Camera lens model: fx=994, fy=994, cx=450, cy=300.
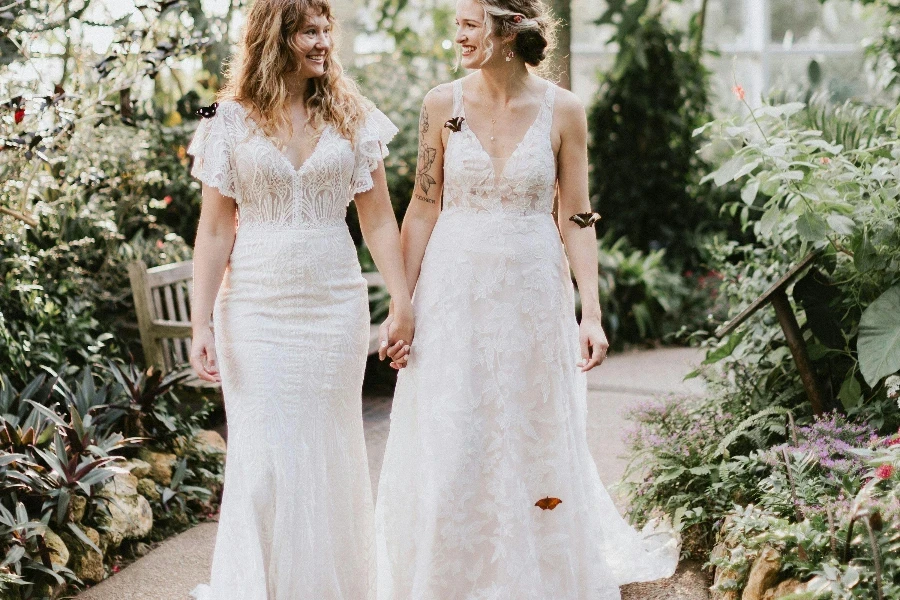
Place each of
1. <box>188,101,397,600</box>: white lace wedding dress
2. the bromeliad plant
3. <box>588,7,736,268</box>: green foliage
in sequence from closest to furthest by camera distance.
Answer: <box>188,101,397,600</box>: white lace wedding dress → the bromeliad plant → <box>588,7,736,268</box>: green foliage

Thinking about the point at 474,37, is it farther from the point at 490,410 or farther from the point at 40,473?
the point at 40,473

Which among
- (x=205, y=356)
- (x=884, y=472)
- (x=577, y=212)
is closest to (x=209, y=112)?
(x=205, y=356)

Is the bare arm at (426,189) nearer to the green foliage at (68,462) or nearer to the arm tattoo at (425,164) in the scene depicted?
the arm tattoo at (425,164)

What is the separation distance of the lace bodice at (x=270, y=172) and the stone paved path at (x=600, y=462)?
1.59 m

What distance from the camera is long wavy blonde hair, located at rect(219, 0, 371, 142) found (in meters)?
2.89

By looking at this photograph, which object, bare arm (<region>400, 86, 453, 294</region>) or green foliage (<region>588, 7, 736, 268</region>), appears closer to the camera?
bare arm (<region>400, 86, 453, 294</region>)

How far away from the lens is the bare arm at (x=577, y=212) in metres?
3.13

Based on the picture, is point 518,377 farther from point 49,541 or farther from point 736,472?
point 49,541

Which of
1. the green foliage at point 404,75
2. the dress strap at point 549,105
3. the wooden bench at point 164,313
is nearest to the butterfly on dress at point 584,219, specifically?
the dress strap at point 549,105

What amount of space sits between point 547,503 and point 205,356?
1.15 metres

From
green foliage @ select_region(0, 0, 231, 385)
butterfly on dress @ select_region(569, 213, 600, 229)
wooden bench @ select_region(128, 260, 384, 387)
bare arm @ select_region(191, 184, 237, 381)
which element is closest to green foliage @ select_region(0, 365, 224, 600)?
green foliage @ select_region(0, 0, 231, 385)

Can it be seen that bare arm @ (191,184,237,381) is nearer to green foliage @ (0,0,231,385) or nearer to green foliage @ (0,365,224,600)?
green foliage @ (0,365,224,600)

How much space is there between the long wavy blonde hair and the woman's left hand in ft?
3.08

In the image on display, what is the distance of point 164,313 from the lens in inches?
237
